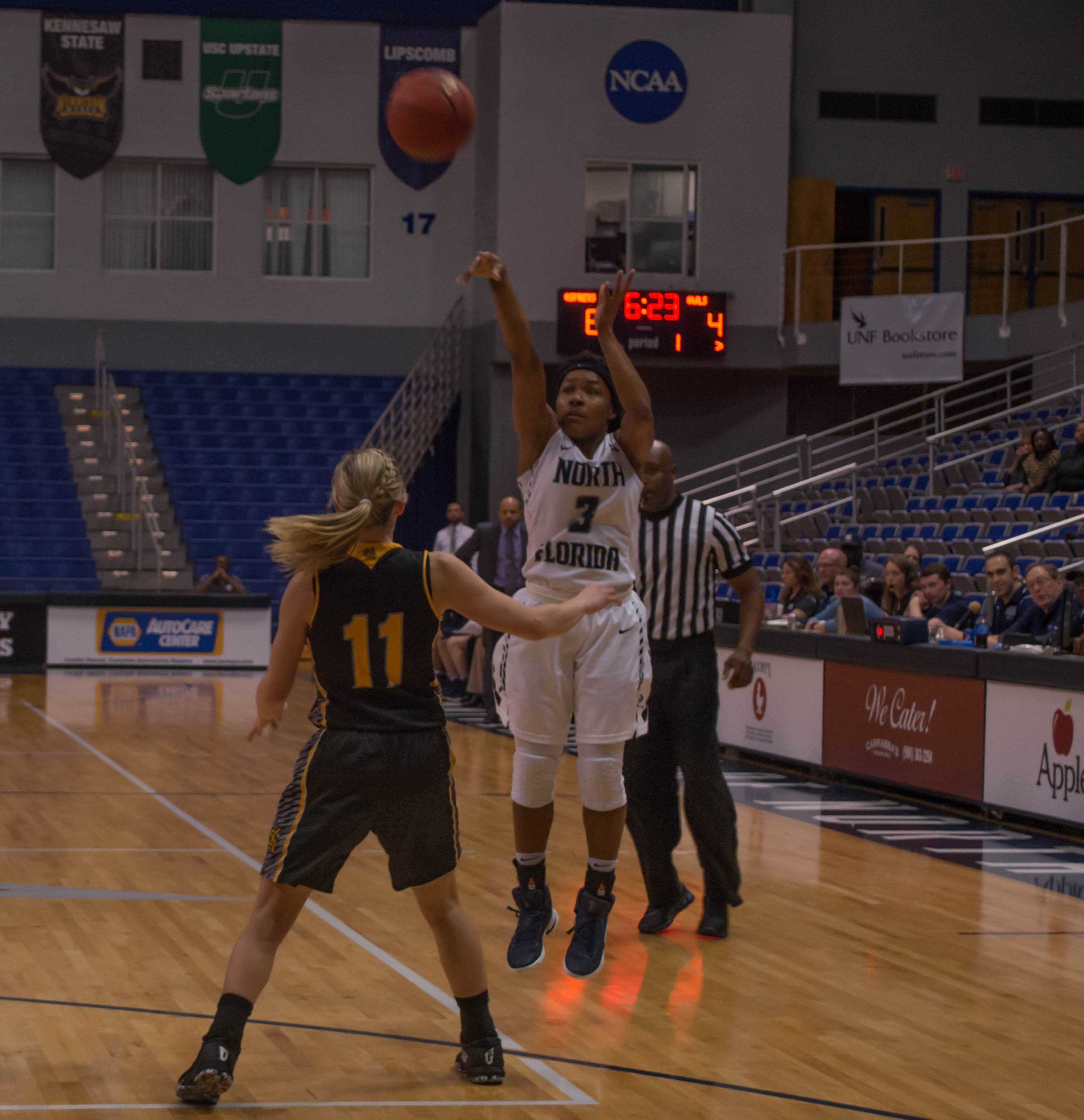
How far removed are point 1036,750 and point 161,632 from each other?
41.5ft

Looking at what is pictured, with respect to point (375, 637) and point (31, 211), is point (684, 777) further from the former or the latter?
point (31, 211)

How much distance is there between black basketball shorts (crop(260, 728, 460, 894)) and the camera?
4.16m

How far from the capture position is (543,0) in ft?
76.2

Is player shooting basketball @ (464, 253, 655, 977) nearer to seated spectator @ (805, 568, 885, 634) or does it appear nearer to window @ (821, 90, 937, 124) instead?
seated spectator @ (805, 568, 885, 634)

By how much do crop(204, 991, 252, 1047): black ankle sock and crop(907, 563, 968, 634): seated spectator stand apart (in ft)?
26.7

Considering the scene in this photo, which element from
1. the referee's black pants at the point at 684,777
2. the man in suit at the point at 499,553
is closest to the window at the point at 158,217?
the man in suit at the point at 499,553

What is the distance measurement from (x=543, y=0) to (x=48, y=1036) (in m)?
20.7

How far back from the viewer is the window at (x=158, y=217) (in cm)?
2420

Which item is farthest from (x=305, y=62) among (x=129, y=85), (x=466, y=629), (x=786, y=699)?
(x=786, y=699)

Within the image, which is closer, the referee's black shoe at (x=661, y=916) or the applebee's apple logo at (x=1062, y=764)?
the referee's black shoe at (x=661, y=916)

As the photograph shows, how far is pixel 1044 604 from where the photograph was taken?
34.0 feet

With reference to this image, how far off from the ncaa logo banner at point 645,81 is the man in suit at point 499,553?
10.2 m

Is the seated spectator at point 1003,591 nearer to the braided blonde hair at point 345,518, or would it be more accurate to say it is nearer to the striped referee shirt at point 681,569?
the striped referee shirt at point 681,569

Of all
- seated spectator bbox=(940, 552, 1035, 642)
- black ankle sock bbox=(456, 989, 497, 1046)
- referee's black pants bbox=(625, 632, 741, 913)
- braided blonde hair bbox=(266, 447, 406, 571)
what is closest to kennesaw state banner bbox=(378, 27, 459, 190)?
seated spectator bbox=(940, 552, 1035, 642)
